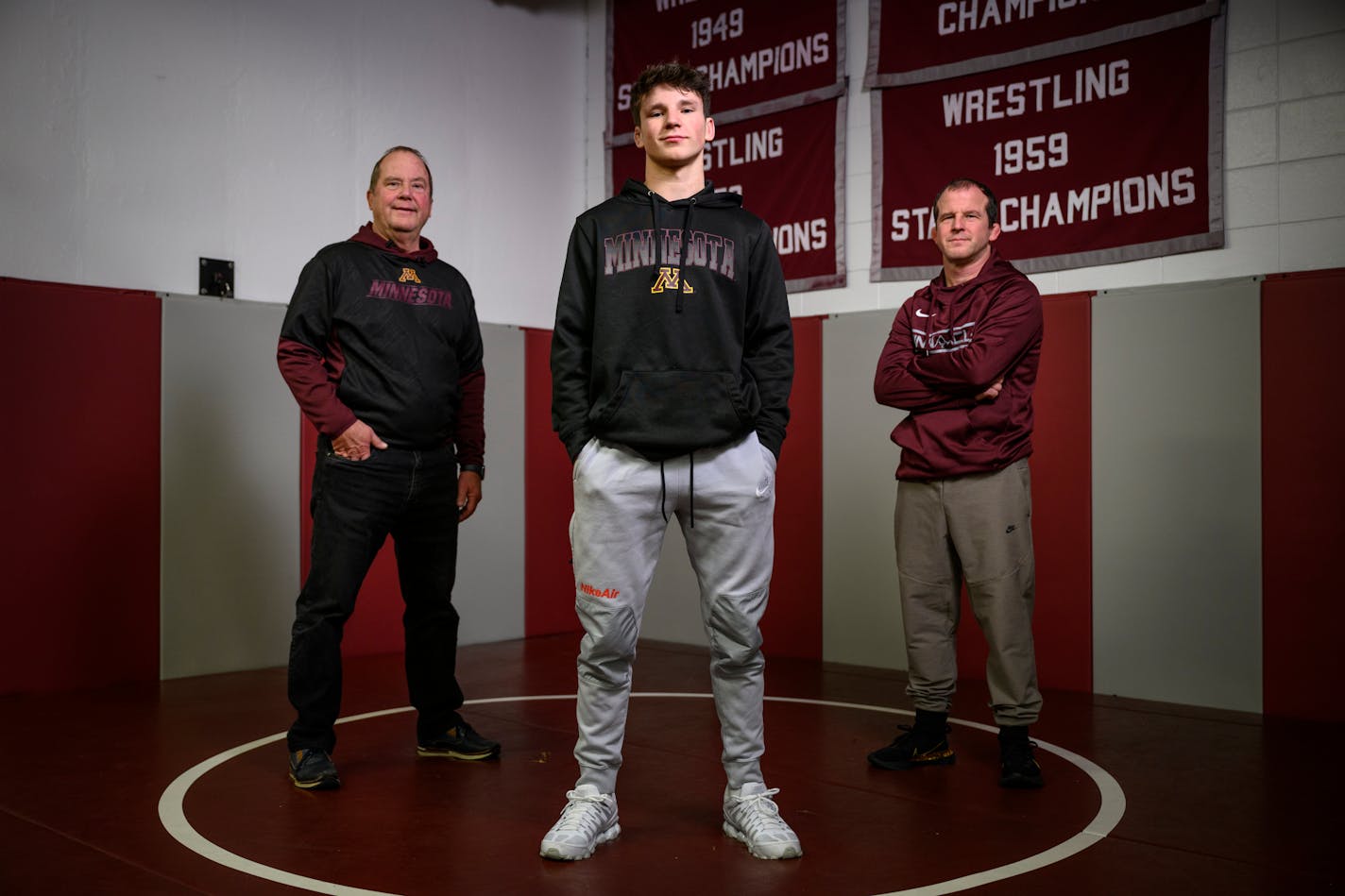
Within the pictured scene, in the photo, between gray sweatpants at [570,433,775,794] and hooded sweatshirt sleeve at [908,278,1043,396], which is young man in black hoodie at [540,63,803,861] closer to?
A: gray sweatpants at [570,433,775,794]

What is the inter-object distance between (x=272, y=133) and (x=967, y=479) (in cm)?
382

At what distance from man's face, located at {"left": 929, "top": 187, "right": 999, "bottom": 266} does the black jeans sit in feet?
5.52

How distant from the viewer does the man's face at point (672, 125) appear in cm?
268

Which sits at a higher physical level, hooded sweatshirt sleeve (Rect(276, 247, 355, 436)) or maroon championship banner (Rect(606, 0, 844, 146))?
maroon championship banner (Rect(606, 0, 844, 146))

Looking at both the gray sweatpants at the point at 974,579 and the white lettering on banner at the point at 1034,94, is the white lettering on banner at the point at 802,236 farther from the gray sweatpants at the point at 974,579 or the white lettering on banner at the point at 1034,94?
the gray sweatpants at the point at 974,579

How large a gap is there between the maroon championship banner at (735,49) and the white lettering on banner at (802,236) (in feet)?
2.08

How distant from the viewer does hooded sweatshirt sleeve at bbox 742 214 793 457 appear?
9.07 feet

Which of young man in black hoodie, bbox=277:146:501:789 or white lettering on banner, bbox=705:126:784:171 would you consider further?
white lettering on banner, bbox=705:126:784:171

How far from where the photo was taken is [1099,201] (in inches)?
194

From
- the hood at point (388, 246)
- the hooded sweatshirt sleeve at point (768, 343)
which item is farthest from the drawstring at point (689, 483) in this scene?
the hood at point (388, 246)

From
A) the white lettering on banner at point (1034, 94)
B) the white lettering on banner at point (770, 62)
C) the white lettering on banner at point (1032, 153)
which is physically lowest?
the white lettering on banner at point (1032, 153)

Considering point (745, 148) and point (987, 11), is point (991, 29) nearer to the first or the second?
point (987, 11)

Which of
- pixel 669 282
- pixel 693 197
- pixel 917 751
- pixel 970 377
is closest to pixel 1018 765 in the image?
pixel 917 751

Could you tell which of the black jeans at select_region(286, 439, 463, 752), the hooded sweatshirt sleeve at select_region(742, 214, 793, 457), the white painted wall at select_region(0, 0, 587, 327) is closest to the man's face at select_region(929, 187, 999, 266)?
the hooded sweatshirt sleeve at select_region(742, 214, 793, 457)
